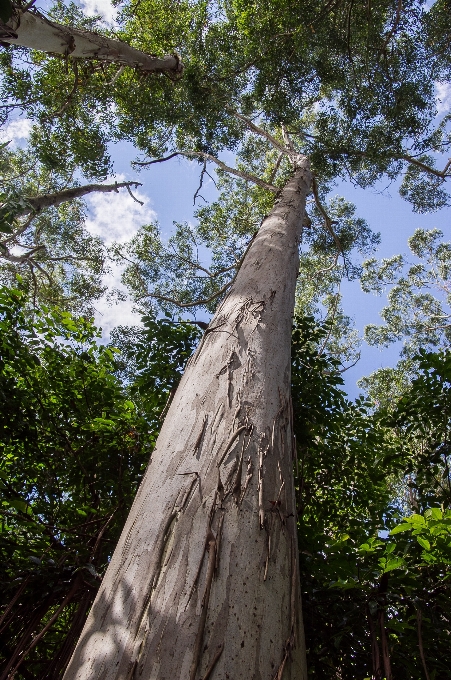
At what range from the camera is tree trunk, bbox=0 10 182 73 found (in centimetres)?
438

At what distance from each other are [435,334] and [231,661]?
15556 millimetres

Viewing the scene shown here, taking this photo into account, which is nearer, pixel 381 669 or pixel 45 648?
pixel 381 669

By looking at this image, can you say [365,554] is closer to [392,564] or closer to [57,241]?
[392,564]

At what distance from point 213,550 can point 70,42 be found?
18.5 ft

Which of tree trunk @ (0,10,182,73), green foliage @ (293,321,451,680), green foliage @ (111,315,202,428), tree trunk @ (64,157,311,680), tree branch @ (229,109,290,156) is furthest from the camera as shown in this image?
tree branch @ (229,109,290,156)

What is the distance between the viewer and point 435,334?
14.9 metres

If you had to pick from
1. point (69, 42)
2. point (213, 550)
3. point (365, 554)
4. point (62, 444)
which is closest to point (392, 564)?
point (365, 554)

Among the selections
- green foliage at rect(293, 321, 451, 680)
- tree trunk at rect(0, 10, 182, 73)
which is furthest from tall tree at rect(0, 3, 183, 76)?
green foliage at rect(293, 321, 451, 680)

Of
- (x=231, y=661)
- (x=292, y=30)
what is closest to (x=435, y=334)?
(x=292, y=30)

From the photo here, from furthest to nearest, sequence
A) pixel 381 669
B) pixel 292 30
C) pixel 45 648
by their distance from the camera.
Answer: pixel 292 30 < pixel 45 648 < pixel 381 669

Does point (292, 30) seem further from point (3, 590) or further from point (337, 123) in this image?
point (3, 590)

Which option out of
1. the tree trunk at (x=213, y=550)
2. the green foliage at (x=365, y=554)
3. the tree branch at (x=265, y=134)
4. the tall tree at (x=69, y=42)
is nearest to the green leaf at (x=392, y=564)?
the green foliage at (x=365, y=554)

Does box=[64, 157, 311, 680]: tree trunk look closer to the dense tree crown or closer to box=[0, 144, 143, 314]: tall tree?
the dense tree crown

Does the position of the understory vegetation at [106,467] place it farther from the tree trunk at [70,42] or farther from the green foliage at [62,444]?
the tree trunk at [70,42]
